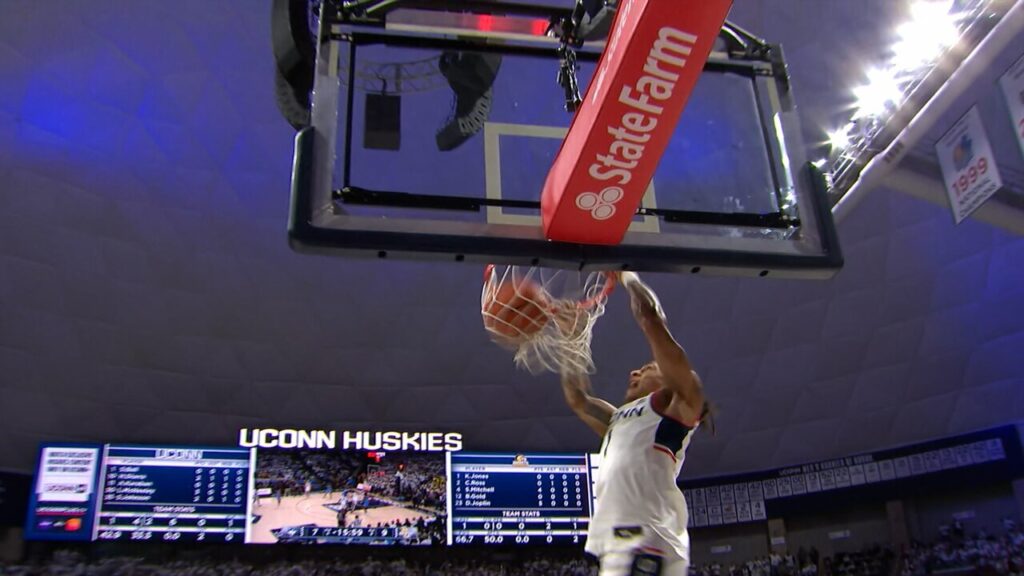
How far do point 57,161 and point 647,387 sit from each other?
12.2 m

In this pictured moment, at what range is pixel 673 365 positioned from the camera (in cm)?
350

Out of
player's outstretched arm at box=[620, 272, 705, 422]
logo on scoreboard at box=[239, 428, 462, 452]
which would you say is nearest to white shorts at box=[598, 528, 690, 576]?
player's outstretched arm at box=[620, 272, 705, 422]

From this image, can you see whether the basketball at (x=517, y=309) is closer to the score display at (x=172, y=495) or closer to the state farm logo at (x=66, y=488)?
the score display at (x=172, y=495)

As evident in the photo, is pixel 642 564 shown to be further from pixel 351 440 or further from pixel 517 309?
pixel 351 440

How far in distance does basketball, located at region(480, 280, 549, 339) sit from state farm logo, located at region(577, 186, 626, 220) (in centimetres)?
88

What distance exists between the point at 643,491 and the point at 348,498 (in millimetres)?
12068

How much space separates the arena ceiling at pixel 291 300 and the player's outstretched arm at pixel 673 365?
1041cm

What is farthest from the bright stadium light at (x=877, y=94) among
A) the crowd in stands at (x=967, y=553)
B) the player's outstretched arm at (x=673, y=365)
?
the player's outstretched arm at (x=673, y=365)

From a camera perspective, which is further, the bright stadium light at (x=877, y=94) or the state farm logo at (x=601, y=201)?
the bright stadium light at (x=877, y=94)

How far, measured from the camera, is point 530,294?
424cm

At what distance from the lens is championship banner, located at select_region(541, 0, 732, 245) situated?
9.40 ft

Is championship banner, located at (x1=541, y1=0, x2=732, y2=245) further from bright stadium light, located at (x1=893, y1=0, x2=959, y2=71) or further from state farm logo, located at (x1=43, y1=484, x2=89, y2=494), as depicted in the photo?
state farm logo, located at (x1=43, y1=484, x2=89, y2=494)

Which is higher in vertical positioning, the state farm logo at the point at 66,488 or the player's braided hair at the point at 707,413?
the state farm logo at the point at 66,488

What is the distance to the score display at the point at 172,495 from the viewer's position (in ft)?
44.3
